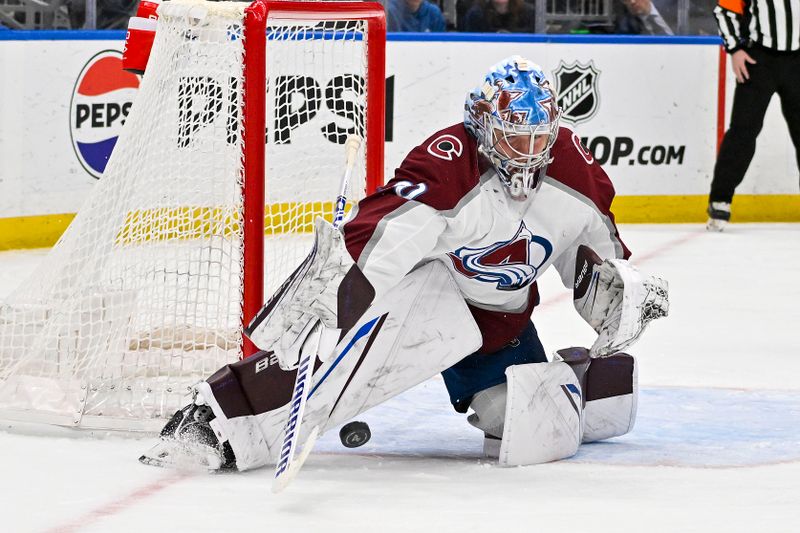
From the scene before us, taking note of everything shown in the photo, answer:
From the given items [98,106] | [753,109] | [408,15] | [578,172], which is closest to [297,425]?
[578,172]

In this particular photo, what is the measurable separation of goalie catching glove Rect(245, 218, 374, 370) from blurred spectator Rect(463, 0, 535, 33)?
4386 millimetres

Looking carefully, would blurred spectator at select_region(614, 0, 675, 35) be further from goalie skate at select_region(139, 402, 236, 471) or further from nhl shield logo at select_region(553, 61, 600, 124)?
goalie skate at select_region(139, 402, 236, 471)

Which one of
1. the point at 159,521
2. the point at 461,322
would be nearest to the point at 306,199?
the point at 461,322

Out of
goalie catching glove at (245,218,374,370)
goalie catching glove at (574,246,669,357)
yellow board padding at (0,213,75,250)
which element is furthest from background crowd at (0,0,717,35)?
goalie catching glove at (245,218,374,370)

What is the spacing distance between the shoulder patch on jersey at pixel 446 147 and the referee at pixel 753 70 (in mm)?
4011

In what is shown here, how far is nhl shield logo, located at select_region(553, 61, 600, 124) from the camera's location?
22.1 feet

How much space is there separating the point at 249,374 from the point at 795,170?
15.8ft

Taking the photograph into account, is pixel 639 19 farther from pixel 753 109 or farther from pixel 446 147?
pixel 446 147

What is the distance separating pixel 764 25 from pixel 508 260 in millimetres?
4042

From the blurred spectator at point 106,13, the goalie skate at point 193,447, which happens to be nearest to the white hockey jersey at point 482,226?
the goalie skate at point 193,447

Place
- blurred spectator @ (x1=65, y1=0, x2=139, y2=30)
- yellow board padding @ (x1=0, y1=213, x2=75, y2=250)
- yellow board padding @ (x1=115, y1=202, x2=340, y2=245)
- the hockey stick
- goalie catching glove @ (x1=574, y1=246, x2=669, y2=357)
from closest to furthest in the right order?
the hockey stick < goalie catching glove @ (x1=574, y1=246, x2=669, y2=357) < yellow board padding @ (x1=115, y1=202, x2=340, y2=245) < yellow board padding @ (x1=0, y1=213, x2=75, y2=250) < blurred spectator @ (x1=65, y1=0, x2=139, y2=30)

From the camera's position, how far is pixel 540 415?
2.76m

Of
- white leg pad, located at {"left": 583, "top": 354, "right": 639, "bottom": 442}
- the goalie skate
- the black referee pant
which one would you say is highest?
the goalie skate

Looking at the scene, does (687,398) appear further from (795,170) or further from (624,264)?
(795,170)
